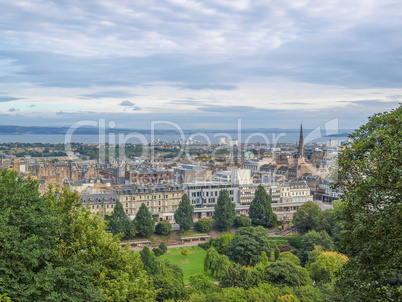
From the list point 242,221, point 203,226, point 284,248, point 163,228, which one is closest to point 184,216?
point 203,226

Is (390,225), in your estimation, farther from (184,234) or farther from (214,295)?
(184,234)

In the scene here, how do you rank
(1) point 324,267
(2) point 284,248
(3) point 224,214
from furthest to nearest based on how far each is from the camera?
(3) point 224,214 < (2) point 284,248 < (1) point 324,267

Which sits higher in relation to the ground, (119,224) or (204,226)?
(119,224)

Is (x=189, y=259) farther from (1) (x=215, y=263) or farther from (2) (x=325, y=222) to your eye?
(2) (x=325, y=222)

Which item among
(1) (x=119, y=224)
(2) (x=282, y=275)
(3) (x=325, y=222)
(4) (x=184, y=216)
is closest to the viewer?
(2) (x=282, y=275)

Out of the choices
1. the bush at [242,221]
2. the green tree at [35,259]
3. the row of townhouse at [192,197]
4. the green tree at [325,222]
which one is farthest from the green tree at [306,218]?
the green tree at [35,259]

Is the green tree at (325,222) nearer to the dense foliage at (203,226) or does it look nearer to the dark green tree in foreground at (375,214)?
the dense foliage at (203,226)
